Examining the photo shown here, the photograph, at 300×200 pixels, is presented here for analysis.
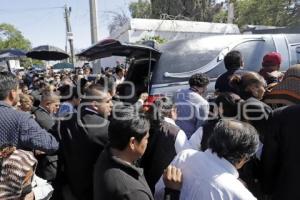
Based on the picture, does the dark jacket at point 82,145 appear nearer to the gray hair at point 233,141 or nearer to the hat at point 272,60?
the gray hair at point 233,141

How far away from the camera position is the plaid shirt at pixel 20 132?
3160mm

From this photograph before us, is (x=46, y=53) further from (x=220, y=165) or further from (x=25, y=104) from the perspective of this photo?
(x=220, y=165)

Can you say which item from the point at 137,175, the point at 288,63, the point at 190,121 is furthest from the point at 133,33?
the point at 137,175

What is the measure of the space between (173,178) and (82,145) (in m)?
1.28

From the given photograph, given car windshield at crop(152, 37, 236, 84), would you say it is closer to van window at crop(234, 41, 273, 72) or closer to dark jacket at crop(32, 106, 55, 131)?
van window at crop(234, 41, 273, 72)

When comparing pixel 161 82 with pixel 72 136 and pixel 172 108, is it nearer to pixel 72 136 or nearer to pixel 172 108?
pixel 172 108

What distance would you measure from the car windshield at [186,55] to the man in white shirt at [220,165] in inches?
141

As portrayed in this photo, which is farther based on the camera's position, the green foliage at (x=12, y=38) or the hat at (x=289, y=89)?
the green foliage at (x=12, y=38)

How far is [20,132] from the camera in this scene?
3.19 m

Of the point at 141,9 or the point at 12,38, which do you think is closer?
the point at 141,9

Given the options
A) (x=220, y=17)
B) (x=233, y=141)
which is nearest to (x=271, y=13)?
(x=220, y=17)

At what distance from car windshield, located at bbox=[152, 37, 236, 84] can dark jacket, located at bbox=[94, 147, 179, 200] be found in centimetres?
359

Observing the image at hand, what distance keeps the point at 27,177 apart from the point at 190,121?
3.03m

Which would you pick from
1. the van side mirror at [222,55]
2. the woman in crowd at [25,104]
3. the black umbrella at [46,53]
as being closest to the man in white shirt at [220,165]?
the woman in crowd at [25,104]
